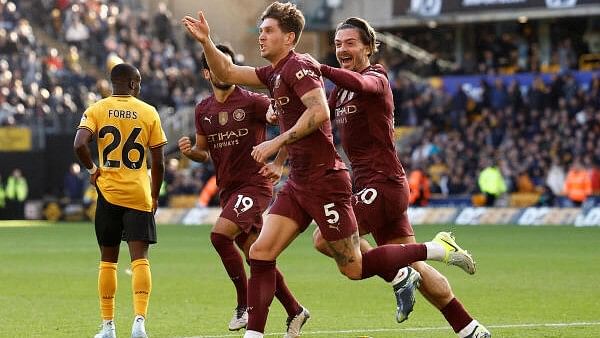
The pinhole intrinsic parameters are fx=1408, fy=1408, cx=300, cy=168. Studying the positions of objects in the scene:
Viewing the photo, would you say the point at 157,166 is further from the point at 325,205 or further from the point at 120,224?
the point at 325,205

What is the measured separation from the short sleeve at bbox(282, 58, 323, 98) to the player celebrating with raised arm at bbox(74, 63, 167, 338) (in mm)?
2083

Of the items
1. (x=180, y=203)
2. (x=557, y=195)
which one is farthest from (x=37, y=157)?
(x=557, y=195)

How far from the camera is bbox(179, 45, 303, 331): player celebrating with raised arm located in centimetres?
1233

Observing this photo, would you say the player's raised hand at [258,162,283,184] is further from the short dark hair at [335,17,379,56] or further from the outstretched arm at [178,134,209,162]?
the outstretched arm at [178,134,209,162]

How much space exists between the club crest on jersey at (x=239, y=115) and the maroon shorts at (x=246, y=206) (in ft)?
2.00

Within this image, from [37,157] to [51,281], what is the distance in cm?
2311

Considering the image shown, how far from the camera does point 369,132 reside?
34.9ft

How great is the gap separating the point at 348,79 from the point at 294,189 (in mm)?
897

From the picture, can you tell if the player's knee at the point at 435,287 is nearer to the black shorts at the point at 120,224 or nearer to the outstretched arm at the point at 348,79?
the outstretched arm at the point at 348,79

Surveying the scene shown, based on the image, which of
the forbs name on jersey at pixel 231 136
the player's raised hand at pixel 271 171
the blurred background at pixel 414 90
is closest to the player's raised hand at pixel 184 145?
the forbs name on jersey at pixel 231 136

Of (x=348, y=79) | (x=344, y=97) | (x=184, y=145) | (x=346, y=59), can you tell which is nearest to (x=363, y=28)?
(x=346, y=59)

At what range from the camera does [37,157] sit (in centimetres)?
4050

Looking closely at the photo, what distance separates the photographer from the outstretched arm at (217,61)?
372 inches

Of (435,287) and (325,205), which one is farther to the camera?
(435,287)
